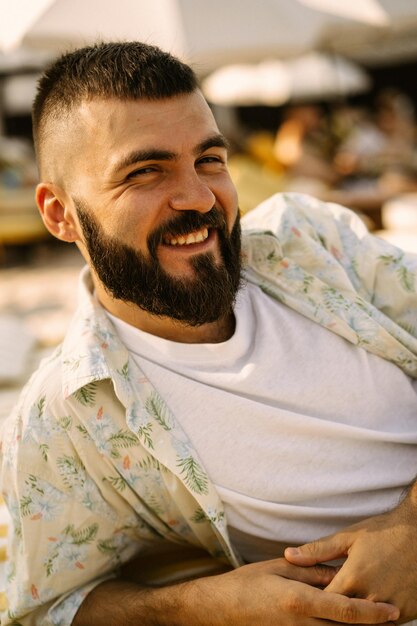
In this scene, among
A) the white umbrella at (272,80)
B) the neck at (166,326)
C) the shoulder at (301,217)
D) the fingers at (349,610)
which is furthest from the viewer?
the white umbrella at (272,80)

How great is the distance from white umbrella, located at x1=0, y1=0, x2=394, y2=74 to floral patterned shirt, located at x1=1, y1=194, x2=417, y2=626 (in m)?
2.84

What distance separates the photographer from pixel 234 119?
52.0 feet

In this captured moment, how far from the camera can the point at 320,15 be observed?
4.81 meters

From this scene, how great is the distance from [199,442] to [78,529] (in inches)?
13.0

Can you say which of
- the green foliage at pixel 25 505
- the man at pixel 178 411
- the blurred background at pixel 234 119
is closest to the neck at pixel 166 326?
the man at pixel 178 411

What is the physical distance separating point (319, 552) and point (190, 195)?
2.68 feet

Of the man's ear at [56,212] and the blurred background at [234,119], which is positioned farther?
the blurred background at [234,119]

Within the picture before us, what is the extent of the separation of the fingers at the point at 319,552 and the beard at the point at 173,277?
54 centimetres

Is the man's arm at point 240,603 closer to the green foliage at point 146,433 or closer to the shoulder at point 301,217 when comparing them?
the green foliage at point 146,433

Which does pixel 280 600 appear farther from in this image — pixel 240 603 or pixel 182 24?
pixel 182 24

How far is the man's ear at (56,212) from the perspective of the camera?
1708 millimetres

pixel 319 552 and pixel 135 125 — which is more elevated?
pixel 135 125

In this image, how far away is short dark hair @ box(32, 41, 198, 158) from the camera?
1.54 metres

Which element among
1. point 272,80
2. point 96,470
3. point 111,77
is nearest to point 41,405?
point 96,470
